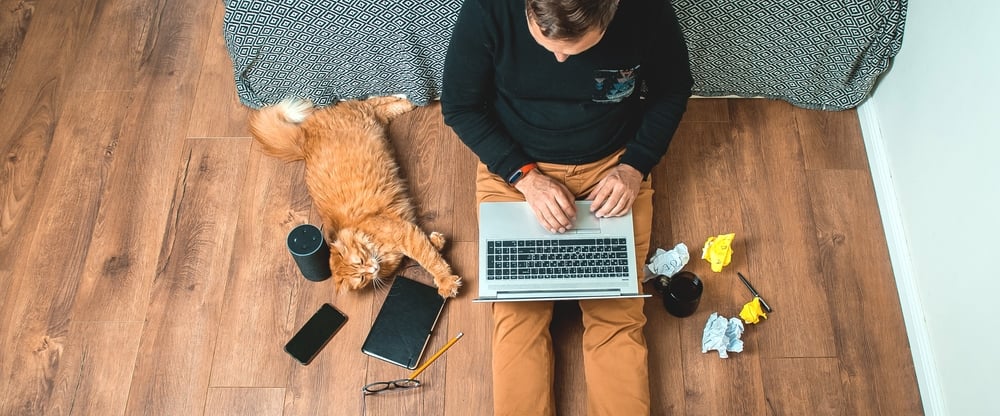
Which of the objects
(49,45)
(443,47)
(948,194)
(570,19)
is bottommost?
(49,45)

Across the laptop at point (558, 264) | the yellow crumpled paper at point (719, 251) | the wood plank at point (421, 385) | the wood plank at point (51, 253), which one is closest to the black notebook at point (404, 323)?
the wood plank at point (421, 385)

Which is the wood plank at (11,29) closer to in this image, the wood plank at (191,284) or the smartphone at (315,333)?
the wood plank at (191,284)

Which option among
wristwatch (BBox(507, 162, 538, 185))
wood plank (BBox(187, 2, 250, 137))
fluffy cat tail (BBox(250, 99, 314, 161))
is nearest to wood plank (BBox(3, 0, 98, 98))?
wood plank (BBox(187, 2, 250, 137))

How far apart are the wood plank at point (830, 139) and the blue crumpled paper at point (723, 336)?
0.57m

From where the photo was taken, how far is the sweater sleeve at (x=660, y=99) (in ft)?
4.57

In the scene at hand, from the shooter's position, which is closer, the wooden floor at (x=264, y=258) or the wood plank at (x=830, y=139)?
Result: the wooden floor at (x=264, y=258)

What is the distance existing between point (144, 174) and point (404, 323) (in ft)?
3.07

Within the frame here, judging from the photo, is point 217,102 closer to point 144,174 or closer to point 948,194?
point 144,174

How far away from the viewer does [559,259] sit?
4.86ft

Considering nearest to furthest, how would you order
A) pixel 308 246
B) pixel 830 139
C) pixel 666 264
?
pixel 308 246
pixel 666 264
pixel 830 139

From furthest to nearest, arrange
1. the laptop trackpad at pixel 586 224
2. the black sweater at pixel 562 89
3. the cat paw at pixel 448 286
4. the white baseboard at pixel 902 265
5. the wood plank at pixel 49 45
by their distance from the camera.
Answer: the wood plank at pixel 49 45, the cat paw at pixel 448 286, the white baseboard at pixel 902 265, the laptop trackpad at pixel 586 224, the black sweater at pixel 562 89

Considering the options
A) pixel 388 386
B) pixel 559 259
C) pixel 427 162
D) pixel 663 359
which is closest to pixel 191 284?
pixel 388 386

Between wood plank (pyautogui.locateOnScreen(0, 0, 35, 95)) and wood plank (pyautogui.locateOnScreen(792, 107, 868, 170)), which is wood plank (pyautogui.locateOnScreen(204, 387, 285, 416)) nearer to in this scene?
wood plank (pyautogui.locateOnScreen(0, 0, 35, 95))

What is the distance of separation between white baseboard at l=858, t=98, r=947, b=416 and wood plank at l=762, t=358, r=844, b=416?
0.65 ft
